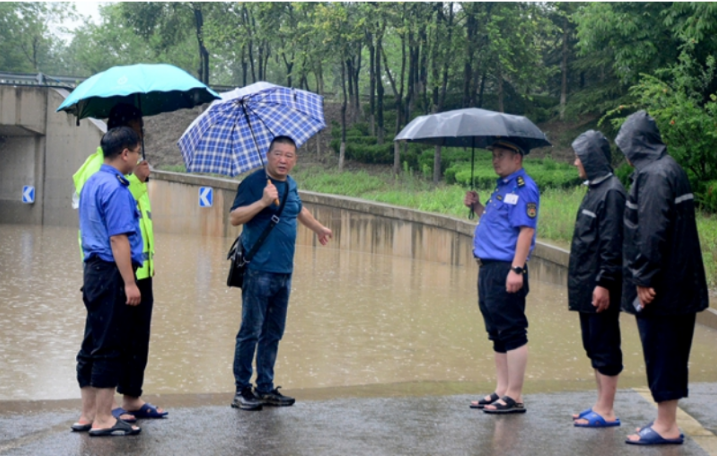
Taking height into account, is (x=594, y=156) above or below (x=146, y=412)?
above

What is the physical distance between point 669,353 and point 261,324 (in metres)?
2.56

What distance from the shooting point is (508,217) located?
620 centimetres

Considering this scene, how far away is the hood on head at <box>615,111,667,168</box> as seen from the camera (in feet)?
17.7

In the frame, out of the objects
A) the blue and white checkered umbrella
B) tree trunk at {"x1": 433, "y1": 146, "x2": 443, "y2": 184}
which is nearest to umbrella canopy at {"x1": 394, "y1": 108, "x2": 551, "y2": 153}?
the blue and white checkered umbrella

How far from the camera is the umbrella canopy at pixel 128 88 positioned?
5.85 m

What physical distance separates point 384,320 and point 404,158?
16.3 meters

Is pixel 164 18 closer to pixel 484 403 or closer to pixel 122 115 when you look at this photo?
pixel 122 115

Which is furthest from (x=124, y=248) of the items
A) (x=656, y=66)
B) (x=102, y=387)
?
(x=656, y=66)

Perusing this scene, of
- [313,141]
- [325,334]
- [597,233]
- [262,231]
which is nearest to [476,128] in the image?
[597,233]

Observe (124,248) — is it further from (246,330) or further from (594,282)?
(594,282)

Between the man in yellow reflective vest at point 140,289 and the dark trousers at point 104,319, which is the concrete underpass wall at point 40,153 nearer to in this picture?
the man in yellow reflective vest at point 140,289

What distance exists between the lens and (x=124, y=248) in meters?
5.27

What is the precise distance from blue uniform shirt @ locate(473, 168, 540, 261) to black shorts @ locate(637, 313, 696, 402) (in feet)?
3.67

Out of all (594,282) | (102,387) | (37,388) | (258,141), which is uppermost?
(258,141)
